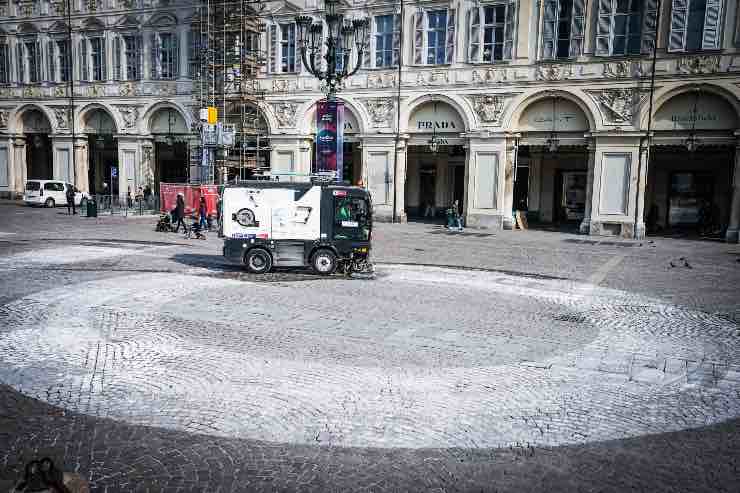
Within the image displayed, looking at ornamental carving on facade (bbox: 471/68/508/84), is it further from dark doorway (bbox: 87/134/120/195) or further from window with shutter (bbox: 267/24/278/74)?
dark doorway (bbox: 87/134/120/195)

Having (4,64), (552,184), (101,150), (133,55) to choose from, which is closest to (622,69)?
(552,184)

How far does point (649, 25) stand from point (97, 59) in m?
30.8

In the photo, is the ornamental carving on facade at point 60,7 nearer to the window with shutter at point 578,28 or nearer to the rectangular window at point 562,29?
the rectangular window at point 562,29

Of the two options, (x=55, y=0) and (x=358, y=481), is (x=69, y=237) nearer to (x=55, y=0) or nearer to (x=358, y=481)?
(x=358, y=481)

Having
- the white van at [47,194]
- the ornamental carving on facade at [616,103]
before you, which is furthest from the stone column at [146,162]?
the ornamental carving on facade at [616,103]

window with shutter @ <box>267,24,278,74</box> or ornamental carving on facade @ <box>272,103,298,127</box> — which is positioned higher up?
window with shutter @ <box>267,24,278,74</box>

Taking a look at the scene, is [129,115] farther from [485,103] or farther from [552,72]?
[552,72]

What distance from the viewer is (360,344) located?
8531 mm

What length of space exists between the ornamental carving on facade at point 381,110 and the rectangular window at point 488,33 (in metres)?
4.56

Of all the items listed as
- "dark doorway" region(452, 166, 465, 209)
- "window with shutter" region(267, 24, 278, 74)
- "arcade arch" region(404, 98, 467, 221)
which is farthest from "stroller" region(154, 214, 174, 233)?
"dark doorway" region(452, 166, 465, 209)

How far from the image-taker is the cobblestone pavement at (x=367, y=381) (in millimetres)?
5035

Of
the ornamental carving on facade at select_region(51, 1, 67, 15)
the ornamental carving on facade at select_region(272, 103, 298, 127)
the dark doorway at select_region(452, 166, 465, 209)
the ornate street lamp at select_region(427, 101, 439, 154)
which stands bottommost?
the dark doorway at select_region(452, 166, 465, 209)

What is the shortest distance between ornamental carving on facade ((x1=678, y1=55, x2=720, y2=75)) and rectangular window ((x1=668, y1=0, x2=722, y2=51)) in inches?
15.2

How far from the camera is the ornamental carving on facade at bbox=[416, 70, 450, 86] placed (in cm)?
2794
